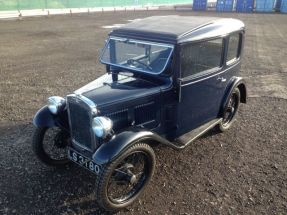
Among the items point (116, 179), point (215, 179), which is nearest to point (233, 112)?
point (215, 179)

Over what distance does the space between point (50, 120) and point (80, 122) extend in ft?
2.10

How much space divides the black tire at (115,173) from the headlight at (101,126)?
347 mm

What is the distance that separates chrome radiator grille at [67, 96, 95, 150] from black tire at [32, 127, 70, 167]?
0.51 meters

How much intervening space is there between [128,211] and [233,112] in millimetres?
3318

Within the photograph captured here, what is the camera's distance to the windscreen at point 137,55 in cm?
416

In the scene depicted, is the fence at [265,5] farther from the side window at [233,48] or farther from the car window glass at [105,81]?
the car window glass at [105,81]

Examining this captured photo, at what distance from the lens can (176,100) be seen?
4.32m

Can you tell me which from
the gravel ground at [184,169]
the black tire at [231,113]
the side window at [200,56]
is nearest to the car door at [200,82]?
the side window at [200,56]

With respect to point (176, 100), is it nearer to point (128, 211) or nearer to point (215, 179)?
point (215, 179)

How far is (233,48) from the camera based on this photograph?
5383 mm

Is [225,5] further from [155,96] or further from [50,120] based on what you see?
[50,120]

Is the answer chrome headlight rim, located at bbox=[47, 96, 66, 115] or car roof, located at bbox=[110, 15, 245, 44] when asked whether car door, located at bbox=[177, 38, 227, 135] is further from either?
chrome headlight rim, located at bbox=[47, 96, 66, 115]

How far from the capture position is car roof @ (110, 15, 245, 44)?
414cm

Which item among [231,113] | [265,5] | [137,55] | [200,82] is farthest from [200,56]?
[265,5]
